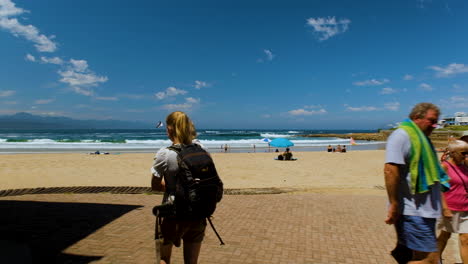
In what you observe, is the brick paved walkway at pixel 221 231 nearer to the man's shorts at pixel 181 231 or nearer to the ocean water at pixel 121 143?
the man's shorts at pixel 181 231

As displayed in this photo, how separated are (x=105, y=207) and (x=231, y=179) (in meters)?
6.62

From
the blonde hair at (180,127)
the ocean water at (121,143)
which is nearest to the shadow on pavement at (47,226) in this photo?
the blonde hair at (180,127)

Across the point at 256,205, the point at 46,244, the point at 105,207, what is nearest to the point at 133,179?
the point at 105,207

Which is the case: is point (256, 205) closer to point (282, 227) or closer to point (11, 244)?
point (282, 227)

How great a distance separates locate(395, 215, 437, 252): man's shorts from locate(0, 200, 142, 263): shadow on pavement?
3.69 metres

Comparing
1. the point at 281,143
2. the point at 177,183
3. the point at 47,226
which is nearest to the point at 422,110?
the point at 177,183

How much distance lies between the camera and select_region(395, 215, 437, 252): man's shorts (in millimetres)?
2318

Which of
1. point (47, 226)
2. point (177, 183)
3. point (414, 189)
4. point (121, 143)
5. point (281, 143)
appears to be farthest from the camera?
point (121, 143)

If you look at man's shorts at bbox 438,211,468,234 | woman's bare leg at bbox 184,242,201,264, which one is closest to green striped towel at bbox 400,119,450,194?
man's shorts at bbox 438,211,468,234

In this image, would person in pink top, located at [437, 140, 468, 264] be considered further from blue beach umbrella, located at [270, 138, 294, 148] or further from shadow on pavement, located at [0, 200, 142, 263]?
blue beach umbrella, located at [270, 138, 294, 148]

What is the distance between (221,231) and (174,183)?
2.81m

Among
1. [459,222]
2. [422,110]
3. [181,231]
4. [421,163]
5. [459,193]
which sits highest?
[422,110]

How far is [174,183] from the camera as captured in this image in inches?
99.7

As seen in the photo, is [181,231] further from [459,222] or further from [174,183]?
[459,222]
